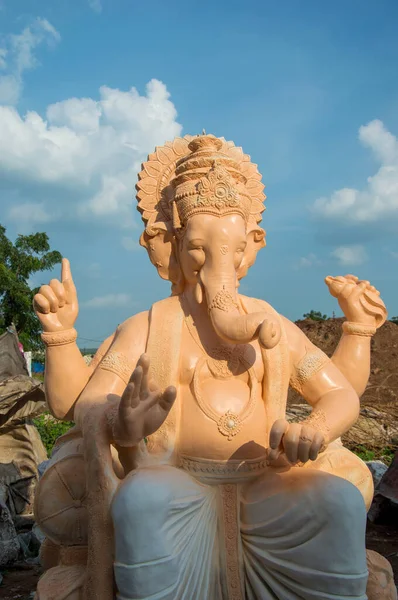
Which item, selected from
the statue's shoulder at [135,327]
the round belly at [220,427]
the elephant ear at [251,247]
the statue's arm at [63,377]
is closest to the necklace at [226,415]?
the round belly at [220,427]

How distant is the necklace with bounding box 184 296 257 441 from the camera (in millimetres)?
2428

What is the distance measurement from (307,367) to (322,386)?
11cm

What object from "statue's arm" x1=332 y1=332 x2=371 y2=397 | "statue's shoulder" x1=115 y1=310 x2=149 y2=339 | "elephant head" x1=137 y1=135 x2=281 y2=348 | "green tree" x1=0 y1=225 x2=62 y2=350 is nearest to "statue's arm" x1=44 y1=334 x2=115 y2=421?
"statue's shoulder" x1=115 y1=310 x2=149 y2=339

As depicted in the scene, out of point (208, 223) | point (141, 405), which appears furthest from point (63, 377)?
point (208, 223)

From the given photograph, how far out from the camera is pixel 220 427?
242 centimetres

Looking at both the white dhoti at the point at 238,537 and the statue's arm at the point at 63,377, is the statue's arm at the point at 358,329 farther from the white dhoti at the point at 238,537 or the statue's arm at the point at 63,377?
the statue's arm at the point at 63,377

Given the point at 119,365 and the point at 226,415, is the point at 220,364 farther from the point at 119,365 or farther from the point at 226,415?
the point at 119,365

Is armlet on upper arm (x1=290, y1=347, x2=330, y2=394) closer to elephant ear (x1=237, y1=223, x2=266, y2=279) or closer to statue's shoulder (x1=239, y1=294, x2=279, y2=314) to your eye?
statue's shoulder (x1=239, y1=294, x2=279, y2=314)

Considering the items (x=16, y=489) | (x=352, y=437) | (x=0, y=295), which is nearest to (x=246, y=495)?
(x=16, y=489)

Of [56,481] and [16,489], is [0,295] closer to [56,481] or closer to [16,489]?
[16,489]

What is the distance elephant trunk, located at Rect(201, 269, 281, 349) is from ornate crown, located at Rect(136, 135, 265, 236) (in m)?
0.33

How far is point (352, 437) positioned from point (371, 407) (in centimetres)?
53

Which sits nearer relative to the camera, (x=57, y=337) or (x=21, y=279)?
→ (x=57, y=337)

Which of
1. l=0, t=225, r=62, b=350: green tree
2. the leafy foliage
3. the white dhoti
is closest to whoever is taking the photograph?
the white dhoti
